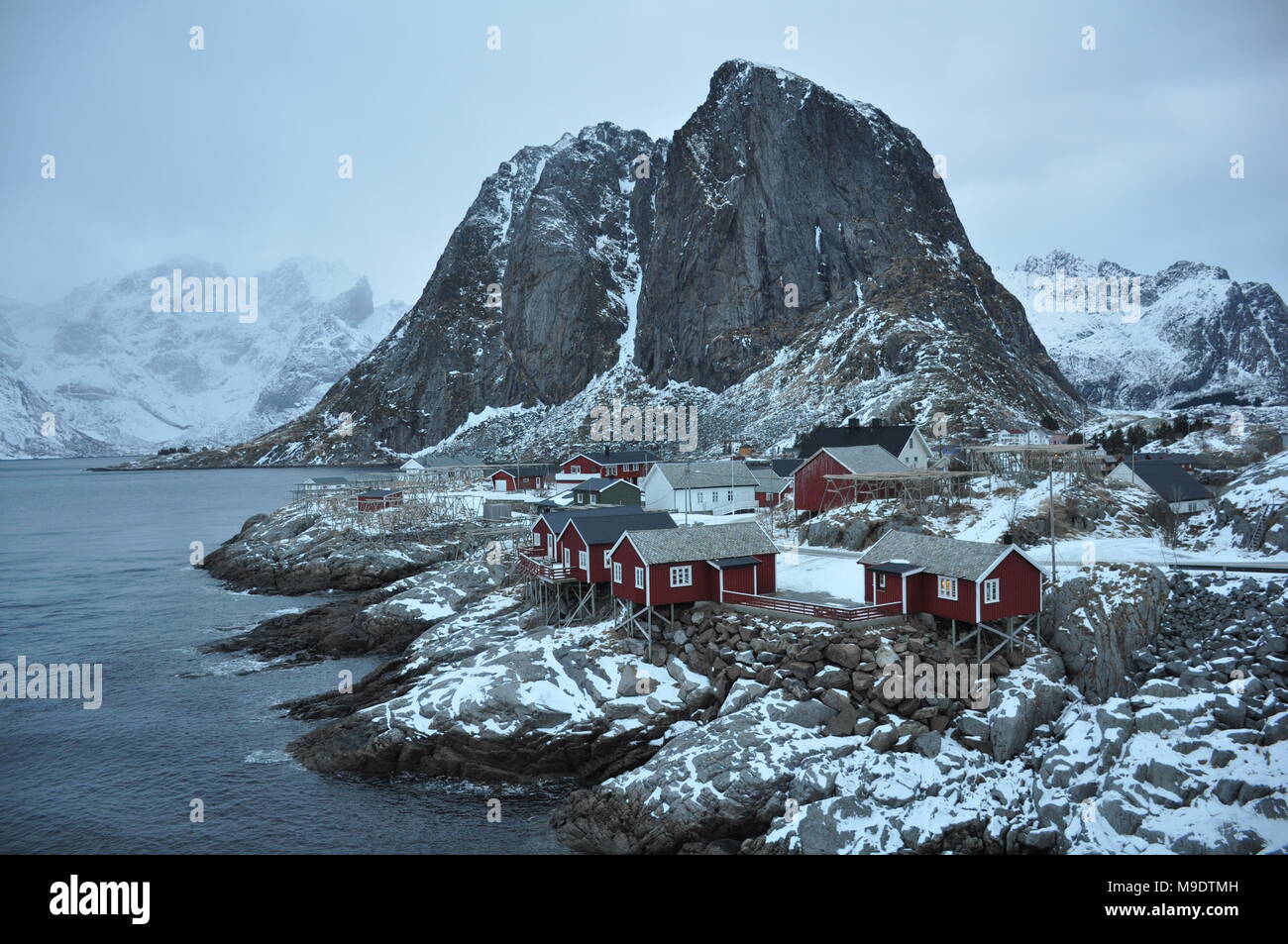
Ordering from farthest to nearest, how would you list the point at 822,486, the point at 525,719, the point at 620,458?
the point at 620,458 < the point at 822,486 < the point at 525,719

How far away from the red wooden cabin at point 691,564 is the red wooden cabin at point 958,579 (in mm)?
5157

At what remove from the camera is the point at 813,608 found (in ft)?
103

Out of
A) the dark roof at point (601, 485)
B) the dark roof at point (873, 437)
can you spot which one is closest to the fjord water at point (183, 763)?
the dark roof at point (601, 485)

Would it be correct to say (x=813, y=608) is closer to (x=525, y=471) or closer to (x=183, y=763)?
(x=183, y=763)

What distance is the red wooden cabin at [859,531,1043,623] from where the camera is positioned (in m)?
29.0

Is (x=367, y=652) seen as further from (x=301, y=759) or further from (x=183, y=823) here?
Result: (x=183, y=823)

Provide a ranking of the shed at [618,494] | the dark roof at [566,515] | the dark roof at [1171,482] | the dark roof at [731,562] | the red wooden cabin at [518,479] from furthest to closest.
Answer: the red wooden cabin at [518,479]
the shed at [618,494]
the dark roof at [1171,482]
the dark roof at [566,515]
the dark roof at [731,562]

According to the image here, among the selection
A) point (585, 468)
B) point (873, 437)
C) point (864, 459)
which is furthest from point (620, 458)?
point (864, 459)

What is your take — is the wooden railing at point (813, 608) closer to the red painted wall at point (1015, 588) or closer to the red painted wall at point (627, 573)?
the red painted wall at point (1015, 588)

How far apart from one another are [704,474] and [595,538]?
2555 centimetres

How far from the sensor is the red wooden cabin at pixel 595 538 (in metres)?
39.0

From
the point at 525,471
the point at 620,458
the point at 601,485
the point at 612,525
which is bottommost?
the point at 612,525
